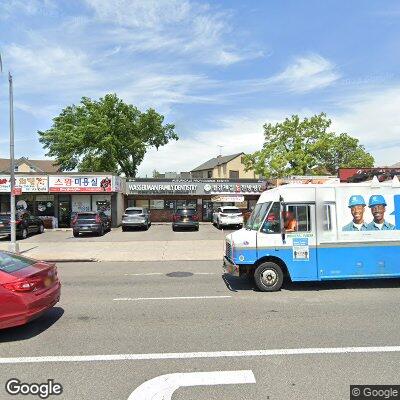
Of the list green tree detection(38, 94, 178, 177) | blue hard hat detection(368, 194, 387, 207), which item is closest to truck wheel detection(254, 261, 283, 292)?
blue hard hat detection(368, 194, 387, 207)

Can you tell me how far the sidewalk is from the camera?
54.3 ft

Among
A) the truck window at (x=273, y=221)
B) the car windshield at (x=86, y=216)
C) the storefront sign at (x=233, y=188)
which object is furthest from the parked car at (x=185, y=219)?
the truck window at (x=273, y=221)

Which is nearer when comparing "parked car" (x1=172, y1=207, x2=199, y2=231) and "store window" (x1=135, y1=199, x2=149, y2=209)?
"parked car" (x1=172, y1=207, x2=199, y2=231)

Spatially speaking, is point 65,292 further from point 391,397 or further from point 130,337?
point 391,397

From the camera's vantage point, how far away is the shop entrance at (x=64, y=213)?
32656 millimetres

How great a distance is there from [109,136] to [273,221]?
39549mm

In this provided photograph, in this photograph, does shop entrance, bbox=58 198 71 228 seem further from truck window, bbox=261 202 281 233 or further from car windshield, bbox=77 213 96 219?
truck window, bbox=261 202 281 233

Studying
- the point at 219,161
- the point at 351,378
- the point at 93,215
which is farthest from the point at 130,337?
the point at 219,161

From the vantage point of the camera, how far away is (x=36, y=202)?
32.7m

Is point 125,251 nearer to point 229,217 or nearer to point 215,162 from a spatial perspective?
point 229,217

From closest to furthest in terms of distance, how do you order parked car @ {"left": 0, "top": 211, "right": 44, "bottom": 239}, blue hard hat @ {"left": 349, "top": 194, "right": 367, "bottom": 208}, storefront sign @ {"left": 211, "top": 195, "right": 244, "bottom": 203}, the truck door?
the truck door, blue hard hat @ {"left": 349, "top": 194, "right": 367, "bottom": 208}, parked car @ {"left": 0, "top": 211, "right": 44, "bottom": 239}, storefront sign @ {"left": 211, "top": 195, "right": 244, "bottom": 203}

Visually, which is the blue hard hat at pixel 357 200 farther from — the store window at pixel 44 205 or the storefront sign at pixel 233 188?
the storefront sign at pixel 233 188

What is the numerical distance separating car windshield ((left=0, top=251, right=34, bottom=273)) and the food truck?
4.41 metres

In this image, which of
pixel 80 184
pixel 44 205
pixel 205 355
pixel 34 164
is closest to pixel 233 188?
pixel 80 184
